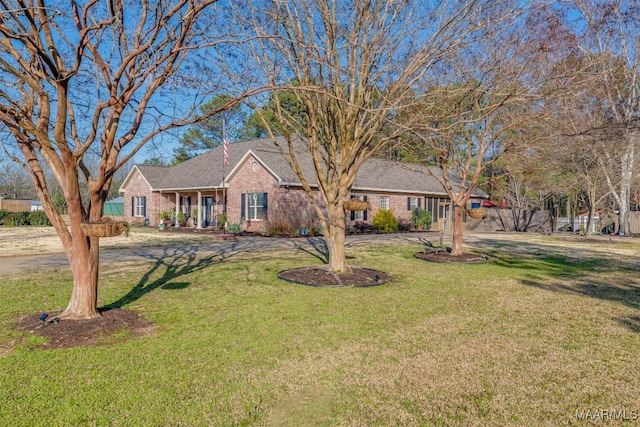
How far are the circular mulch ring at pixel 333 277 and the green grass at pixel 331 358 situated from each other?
32 centimetres

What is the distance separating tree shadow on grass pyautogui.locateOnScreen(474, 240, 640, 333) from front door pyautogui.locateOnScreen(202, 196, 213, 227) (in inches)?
612

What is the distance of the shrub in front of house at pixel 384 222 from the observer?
76.8 feet

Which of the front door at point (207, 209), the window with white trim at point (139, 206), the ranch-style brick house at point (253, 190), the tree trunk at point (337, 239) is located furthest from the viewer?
the window with white trim at point (139, 206)

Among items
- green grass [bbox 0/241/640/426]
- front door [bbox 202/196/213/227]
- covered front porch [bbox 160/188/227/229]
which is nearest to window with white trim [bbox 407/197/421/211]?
covered front porch [bbox 160/188/227/229]

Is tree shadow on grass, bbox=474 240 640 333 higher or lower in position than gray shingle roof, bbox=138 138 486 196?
lower

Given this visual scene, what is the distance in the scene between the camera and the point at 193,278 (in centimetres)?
882

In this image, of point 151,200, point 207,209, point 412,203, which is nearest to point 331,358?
point 207,209

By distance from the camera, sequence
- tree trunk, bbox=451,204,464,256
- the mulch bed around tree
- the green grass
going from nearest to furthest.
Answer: the green grass, the mulch bed around tree, tree trunk, bbox=451,204,464,256

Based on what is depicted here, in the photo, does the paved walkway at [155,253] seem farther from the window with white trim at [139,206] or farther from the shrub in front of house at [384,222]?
the window with white trim at [139,206]

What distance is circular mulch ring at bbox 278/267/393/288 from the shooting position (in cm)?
816

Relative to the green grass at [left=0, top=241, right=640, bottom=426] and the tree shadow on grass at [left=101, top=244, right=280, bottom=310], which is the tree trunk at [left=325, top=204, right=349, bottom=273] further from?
the tree shadow on grass at [left=101, top=244, right=280, bottom=310]

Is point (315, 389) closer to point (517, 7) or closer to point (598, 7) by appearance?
point (517, 7)

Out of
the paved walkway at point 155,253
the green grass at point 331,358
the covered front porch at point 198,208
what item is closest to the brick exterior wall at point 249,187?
the covered front porch at point 198,208

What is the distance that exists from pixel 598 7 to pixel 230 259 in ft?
51.8
